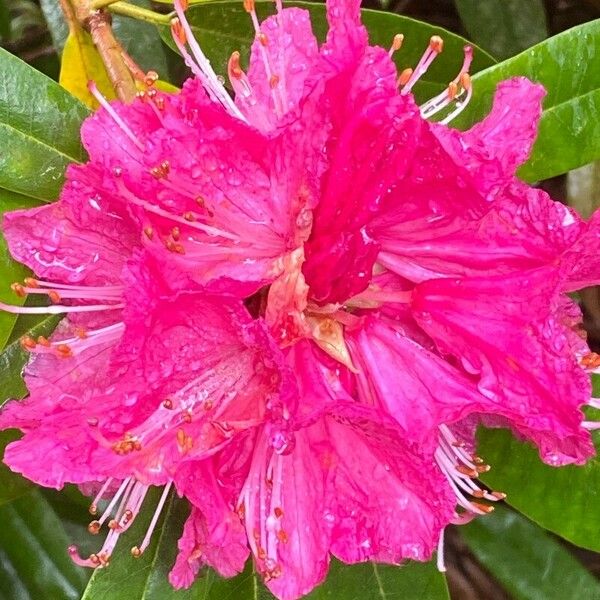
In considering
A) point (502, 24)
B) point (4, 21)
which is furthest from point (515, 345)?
point (4, 21)

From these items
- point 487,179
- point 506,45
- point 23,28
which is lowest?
point 506,45

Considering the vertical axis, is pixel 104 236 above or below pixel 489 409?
above

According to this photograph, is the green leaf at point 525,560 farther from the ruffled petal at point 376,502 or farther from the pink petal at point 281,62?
the pink petal at point 281,62

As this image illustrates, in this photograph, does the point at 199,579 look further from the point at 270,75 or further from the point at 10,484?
the point at 270,75

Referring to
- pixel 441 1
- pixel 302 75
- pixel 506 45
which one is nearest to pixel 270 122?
pixel 302 75

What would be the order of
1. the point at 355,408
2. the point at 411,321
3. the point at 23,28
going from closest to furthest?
1. the point at 355,408
2. the point at 411,321
3. the point at 23,28

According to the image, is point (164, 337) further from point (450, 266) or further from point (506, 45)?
point (506, 45)

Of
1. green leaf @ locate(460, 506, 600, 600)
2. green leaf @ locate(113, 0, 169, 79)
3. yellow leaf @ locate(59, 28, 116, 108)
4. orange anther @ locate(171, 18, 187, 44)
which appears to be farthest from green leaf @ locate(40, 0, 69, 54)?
green leaf @ locate(460, 506, 600, 600)
